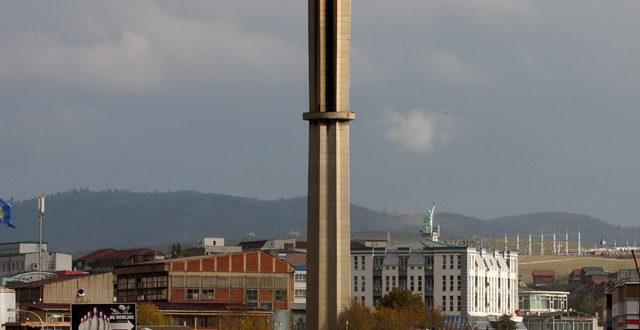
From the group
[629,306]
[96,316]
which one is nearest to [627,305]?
[629,306]

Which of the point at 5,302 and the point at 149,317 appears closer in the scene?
the point at 5,302

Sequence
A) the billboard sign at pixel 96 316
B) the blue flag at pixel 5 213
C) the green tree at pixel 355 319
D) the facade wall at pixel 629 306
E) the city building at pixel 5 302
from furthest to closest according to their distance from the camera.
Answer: the green tree at pixel 355 319 < the blue flag at pixel 5 213 < the city building at pixel 5 302 < the billboard sign at pixel 96 316 < the facade wall at pixel 629 306

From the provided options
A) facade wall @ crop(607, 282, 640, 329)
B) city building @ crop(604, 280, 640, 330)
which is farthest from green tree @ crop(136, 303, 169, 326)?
facade wall @ crop(607, 282, 640, 329)

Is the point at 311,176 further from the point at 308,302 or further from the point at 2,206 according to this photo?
the point at 2,206

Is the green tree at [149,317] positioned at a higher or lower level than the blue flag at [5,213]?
lower

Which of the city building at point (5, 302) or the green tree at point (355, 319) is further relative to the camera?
the green tree at point (355, 319)

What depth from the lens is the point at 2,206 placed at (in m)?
150

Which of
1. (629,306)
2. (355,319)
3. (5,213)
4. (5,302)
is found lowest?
(355,319)

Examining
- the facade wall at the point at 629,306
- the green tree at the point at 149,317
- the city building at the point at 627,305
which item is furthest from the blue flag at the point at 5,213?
the facade wall at the point at 629,306

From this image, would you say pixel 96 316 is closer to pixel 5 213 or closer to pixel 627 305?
pixel 5 213

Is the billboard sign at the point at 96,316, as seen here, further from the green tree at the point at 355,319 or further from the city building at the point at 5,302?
the green tree at the point at 355,319

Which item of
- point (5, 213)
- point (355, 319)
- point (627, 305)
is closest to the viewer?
point (627, 305)

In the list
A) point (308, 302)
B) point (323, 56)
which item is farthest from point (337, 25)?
point (308, 302)

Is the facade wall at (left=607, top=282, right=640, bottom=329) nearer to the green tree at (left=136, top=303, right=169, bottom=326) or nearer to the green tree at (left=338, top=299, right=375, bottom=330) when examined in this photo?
the green tree at (left=338, top=299, right=375, bottom=330)
